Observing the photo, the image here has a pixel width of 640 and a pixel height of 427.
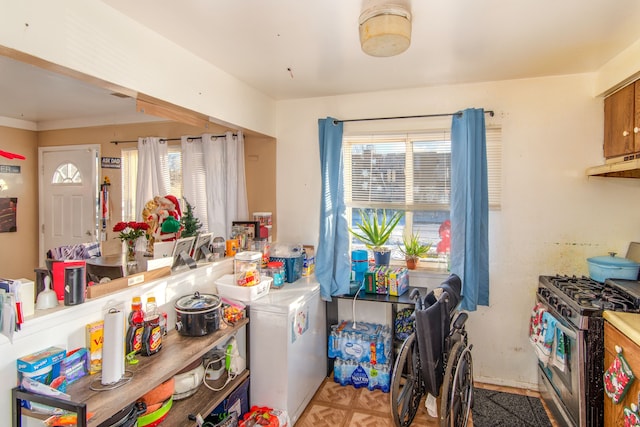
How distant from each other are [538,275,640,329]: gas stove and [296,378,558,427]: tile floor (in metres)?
0.82

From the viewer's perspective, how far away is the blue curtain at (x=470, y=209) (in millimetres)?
2572

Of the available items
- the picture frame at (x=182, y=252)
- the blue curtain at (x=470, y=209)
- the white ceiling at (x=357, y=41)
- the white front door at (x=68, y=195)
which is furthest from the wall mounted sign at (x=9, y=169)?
the blue curtain at (x=470, y=209)

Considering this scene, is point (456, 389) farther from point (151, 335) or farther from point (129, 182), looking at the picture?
point (129, 182)

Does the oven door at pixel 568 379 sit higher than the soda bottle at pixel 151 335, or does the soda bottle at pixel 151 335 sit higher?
the soda bottle at pixel 151 335

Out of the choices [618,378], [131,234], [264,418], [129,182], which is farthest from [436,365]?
[129,182]

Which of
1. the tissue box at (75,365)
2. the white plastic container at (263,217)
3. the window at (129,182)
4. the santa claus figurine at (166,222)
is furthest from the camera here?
the window at (129,182)

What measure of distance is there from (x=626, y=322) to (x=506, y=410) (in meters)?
1.11

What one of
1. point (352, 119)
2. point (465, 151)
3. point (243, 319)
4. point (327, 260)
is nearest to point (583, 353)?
point (465, 151)

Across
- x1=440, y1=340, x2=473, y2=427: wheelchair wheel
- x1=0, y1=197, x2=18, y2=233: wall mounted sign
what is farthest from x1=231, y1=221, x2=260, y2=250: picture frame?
x1=0, y1=197, x2=18, y2=233: wall mounted sign

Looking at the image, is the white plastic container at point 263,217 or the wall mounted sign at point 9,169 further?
the wall mounted sign at point 9,169

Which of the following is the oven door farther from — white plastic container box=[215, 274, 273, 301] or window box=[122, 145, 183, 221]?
window box=[122, 145, 183, 221]

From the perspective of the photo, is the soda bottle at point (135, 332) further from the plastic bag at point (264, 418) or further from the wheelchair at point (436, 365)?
the wheelchair at point (436, 365)

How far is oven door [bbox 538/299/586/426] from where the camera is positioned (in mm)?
1918

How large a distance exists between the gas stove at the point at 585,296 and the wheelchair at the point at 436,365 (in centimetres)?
59
